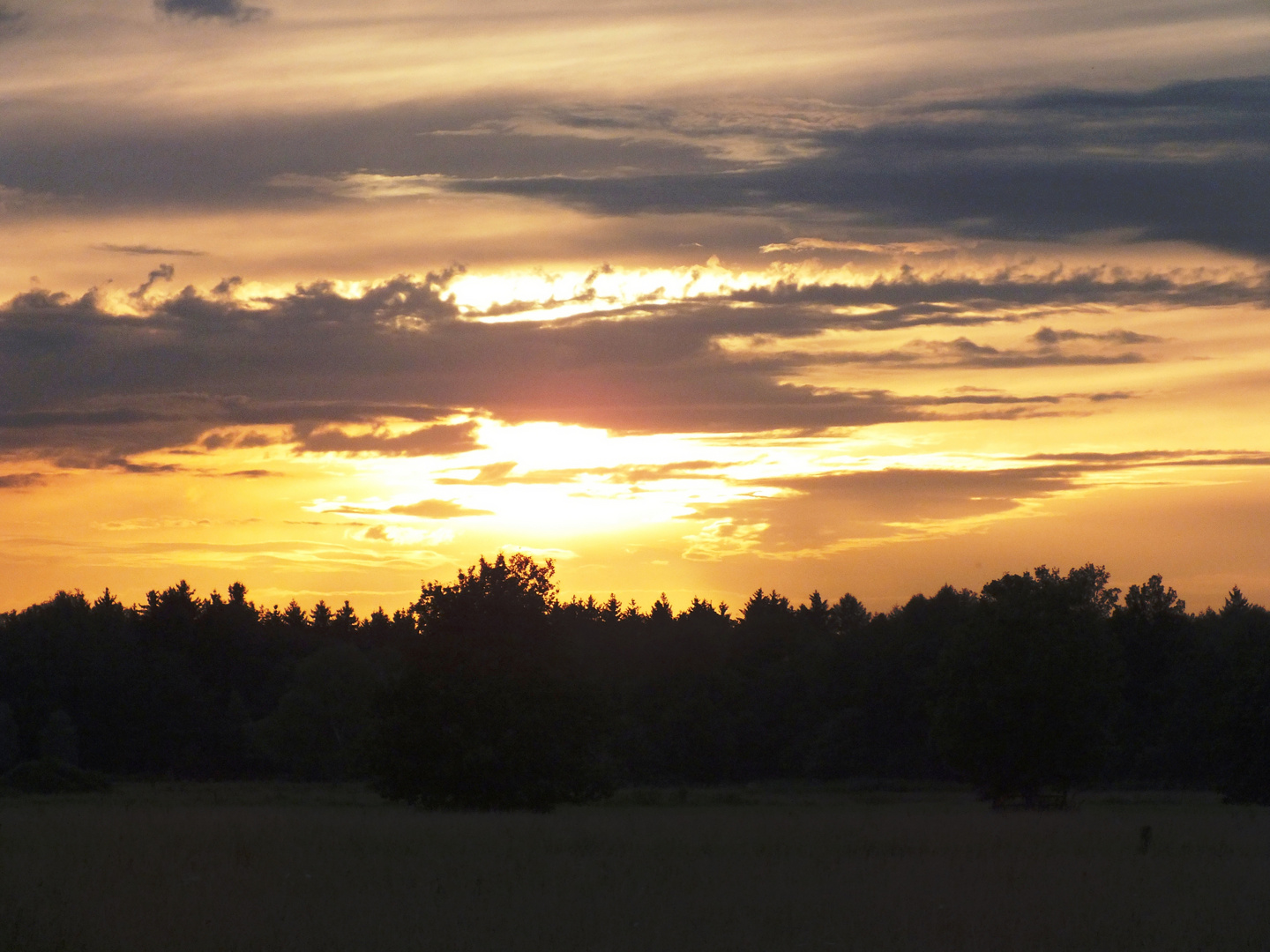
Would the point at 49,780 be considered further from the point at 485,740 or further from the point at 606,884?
the point at 606,884

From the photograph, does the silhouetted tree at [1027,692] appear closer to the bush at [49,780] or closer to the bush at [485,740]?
the bush at [485,740]

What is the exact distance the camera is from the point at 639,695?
9738cm

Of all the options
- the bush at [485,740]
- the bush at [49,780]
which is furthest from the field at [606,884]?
Result: the bush at [49,780]

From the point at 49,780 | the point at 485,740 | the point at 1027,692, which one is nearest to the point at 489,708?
the point at 485,740

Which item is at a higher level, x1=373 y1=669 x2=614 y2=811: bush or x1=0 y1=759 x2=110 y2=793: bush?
x1=373 y1=669 x2=614 y2=811: bush

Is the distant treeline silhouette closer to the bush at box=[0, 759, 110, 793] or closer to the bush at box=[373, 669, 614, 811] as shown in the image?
the bush at box=[373, 669, 614, 811]

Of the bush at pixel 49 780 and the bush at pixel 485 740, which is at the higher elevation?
the bush at pixel 485 740

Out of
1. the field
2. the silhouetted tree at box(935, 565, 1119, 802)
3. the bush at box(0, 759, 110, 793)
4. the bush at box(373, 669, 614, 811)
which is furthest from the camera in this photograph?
the bush at box(0, 759, 110, 793)

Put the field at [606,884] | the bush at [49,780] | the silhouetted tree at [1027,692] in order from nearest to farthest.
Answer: the field at [606,884], the silhouetted tree at [1027,692], the bush at [49,780]

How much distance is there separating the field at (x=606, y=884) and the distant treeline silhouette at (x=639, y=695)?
4.73 m

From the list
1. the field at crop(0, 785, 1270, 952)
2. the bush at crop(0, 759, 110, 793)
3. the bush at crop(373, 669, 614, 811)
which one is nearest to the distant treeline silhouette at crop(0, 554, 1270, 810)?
the bush at crop(373, 669, 614, 811)

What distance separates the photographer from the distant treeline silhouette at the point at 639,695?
120ft

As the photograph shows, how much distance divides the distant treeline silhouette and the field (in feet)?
15.5

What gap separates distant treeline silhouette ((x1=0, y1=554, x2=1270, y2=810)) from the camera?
36531 millimetres
